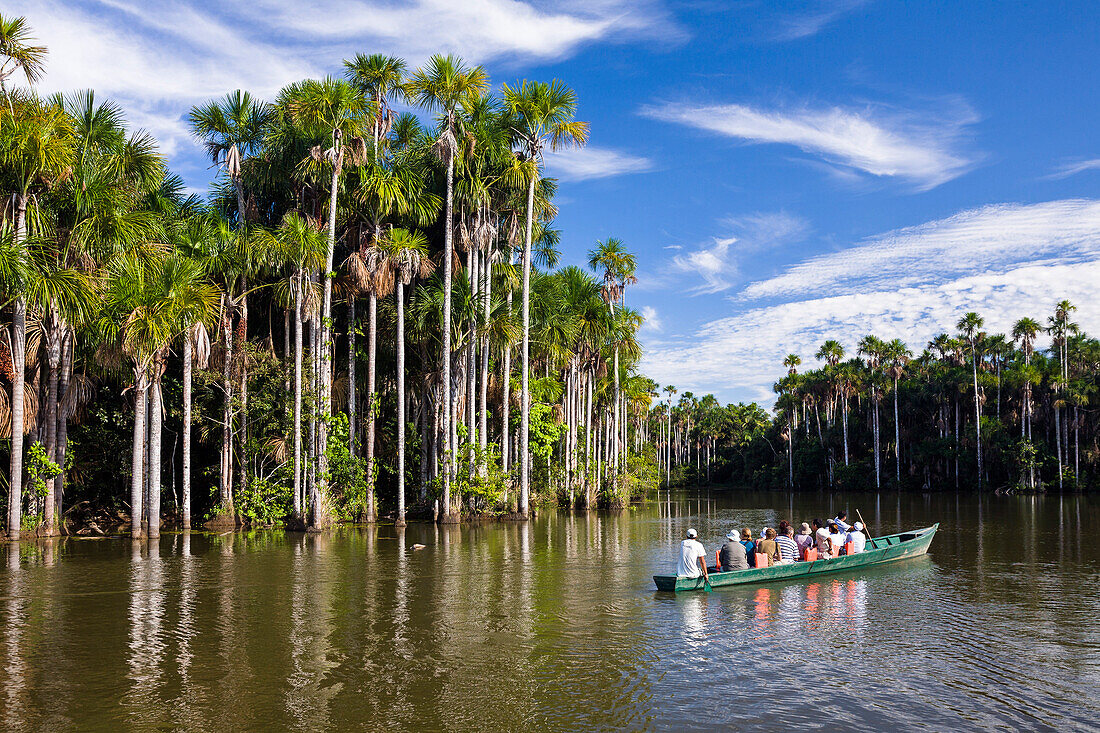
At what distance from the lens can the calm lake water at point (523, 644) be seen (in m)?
9.33

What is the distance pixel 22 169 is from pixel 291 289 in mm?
8970

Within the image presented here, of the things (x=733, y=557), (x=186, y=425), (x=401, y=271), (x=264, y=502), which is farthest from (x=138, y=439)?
(x=733, y=557)

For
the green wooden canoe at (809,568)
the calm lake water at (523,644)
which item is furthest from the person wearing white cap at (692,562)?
the calm lake water at (523,644)

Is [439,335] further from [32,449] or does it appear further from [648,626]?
[648,626]

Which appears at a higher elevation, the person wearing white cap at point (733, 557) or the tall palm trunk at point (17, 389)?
the tall palm trunk at point (17, 389)

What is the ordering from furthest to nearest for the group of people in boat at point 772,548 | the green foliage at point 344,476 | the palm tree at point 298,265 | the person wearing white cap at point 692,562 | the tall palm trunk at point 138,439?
the green foliage at point 344,476 → the palm tree at point 298,265 → the tall palm trunk at point 138,439 → the group of people in boat at point 772,548 → the person wearing white cap at point 692,562

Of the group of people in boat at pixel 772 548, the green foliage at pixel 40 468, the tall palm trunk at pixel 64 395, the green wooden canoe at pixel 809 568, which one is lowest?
the green wooden canoe at pixel 809 568

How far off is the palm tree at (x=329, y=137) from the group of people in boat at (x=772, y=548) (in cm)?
1479

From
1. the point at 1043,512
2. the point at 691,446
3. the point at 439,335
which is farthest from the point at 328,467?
the point at 691,446

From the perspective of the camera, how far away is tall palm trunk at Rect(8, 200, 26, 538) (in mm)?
23547

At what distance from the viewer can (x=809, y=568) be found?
1897cm

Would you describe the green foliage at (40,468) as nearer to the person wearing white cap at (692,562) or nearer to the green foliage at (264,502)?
the green foliage at (264,502)

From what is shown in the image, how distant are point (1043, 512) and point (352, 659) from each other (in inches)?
1777

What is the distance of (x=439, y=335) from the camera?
1417 inches
